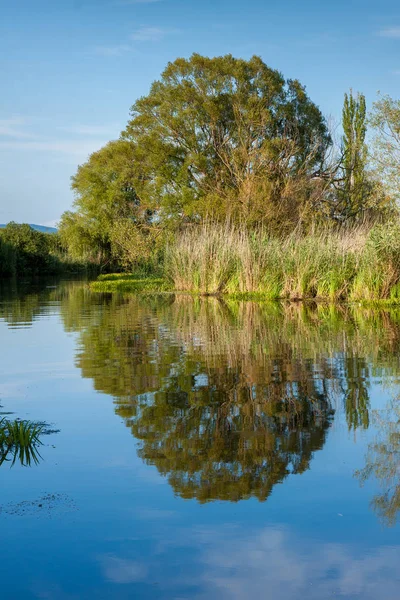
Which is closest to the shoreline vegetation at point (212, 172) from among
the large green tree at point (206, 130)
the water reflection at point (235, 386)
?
the large green tree at point (206, 130)

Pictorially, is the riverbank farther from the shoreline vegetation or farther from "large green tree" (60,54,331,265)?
"large green tree" (60,54,331,265)

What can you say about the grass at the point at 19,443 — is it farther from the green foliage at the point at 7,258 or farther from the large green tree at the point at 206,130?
the green foliage at the point at 7,258

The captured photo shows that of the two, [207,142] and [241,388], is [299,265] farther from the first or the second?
[207,142]

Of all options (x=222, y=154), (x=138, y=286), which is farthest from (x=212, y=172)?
(x=138, y=286)

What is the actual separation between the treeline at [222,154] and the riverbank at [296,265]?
13.0 metres

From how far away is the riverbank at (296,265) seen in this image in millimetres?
20688

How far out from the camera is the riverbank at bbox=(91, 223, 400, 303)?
67.9 ft

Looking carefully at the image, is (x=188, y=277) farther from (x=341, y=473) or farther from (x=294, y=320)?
(x=341, y=473)

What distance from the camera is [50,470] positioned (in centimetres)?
528

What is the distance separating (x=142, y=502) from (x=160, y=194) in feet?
137

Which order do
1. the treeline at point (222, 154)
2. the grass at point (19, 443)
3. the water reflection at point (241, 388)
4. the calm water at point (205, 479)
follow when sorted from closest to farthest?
the calm water at point (205, 479), the water reflection at point (241, 388), the grass at point (19, 443), the treeline at point (222, 154)

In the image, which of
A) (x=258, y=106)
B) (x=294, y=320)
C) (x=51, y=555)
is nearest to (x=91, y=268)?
(x=258, y=106)

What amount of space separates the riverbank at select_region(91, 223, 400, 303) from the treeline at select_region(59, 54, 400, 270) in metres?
13.0

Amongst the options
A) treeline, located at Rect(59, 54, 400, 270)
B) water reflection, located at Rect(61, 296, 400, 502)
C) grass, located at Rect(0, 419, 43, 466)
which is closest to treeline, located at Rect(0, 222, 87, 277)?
treeline, located at Rect(59, 54, 400, 270)
